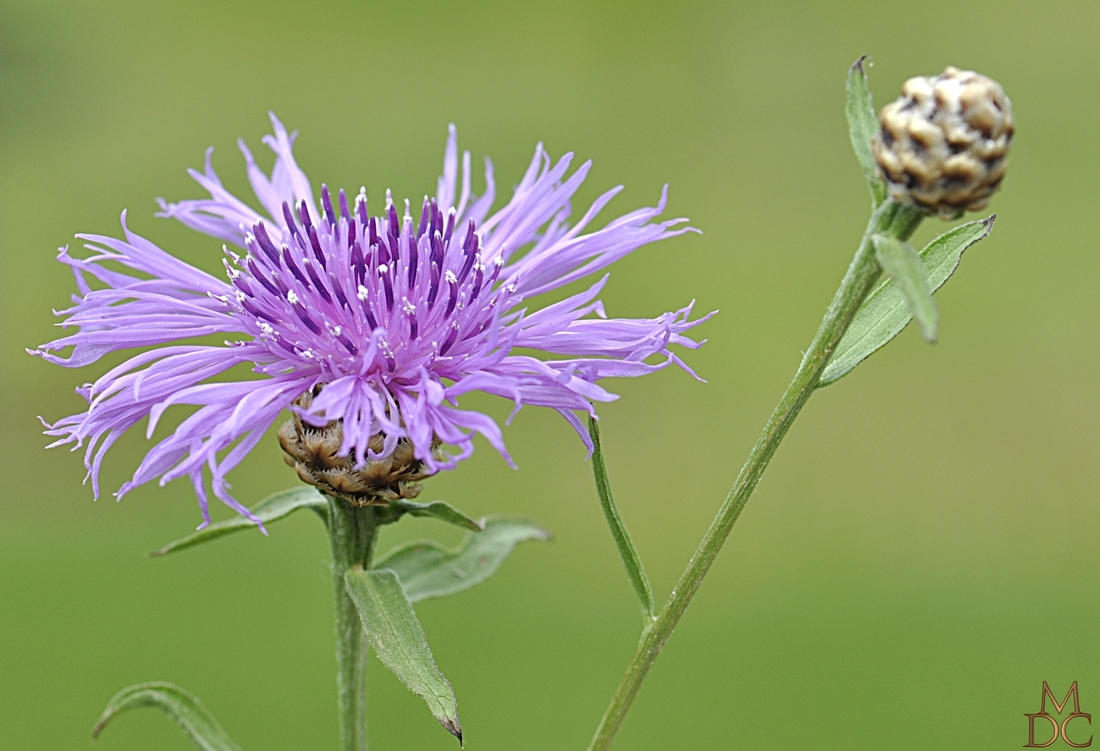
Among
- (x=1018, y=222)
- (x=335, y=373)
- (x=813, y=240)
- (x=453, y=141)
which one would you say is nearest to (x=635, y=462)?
(x=813, y=240)

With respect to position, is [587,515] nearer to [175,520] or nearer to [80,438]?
[175,520]

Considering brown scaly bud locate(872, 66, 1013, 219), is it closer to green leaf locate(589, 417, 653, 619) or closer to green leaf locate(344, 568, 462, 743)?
green leaf locate(589, 417, 653, 619)

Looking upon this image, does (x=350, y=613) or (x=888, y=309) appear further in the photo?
(x=350, y=613)

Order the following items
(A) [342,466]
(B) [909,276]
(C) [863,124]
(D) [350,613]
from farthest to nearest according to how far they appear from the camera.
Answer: (D) [350,613] → (A) [342,466] → (C) [863,124] → (B) [909,276]

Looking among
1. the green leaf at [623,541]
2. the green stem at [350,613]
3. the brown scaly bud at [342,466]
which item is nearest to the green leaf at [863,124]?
the green leaf at [623,541]

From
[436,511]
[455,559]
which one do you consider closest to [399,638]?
[436,511]

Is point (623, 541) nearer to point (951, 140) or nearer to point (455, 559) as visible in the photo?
point (455, 559)
